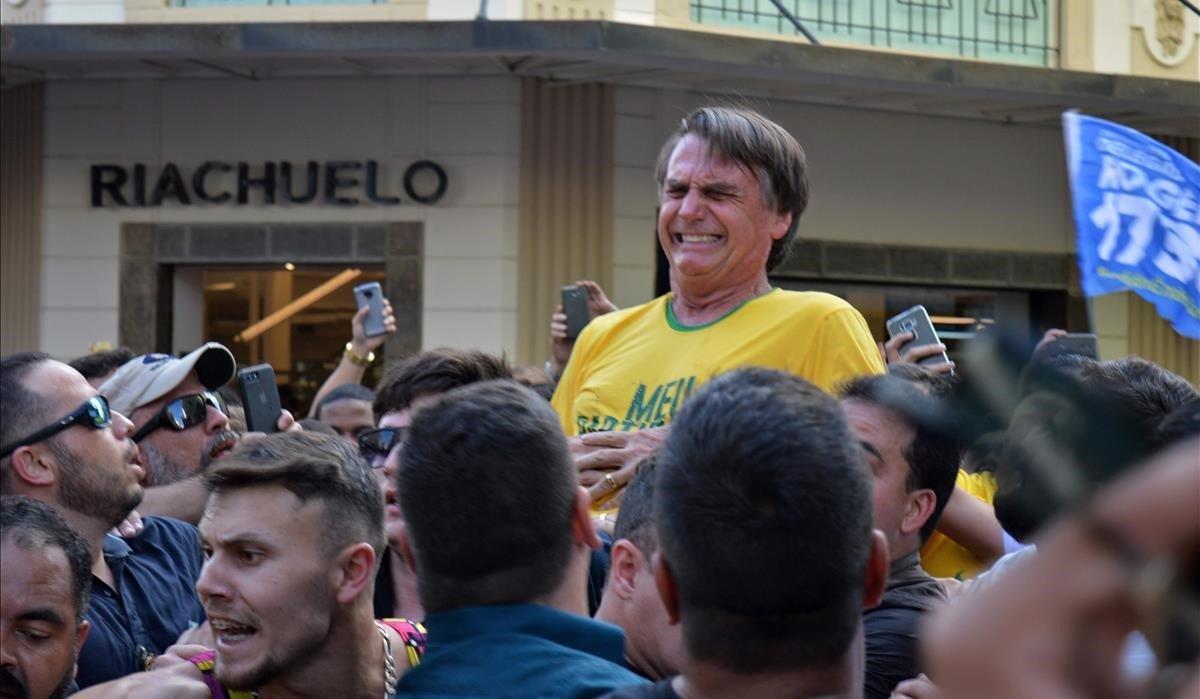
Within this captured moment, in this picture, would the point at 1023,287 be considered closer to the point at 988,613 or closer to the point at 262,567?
the point at 262,567

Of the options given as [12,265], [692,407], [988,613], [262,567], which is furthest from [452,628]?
[12,265]

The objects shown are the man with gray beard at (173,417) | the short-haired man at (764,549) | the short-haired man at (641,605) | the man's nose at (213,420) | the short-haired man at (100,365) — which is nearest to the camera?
the short-haired man at (764,549)

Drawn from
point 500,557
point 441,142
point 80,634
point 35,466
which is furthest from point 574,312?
point 500,557

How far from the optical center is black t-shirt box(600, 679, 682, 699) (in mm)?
2121

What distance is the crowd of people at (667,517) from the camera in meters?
1.00

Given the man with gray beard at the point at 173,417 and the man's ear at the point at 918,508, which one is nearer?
the man's ear at the point at 918,508

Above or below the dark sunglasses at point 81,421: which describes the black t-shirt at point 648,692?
below

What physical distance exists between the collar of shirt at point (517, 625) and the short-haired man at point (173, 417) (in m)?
3.12

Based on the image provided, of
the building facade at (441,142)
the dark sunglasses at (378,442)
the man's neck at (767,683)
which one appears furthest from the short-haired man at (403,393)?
the building facade at (441,142)

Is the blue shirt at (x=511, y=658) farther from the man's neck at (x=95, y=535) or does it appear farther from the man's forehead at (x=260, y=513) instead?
the man's neck at (x=95, y=535)

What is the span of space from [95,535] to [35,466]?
0.76ft

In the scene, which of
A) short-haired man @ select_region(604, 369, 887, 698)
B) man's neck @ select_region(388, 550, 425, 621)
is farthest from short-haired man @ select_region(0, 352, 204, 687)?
short-haired man @ select_region(604, 369, 887, 698)

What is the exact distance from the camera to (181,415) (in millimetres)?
5672

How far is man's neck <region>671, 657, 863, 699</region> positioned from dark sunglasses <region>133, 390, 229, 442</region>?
3846 millimetres
